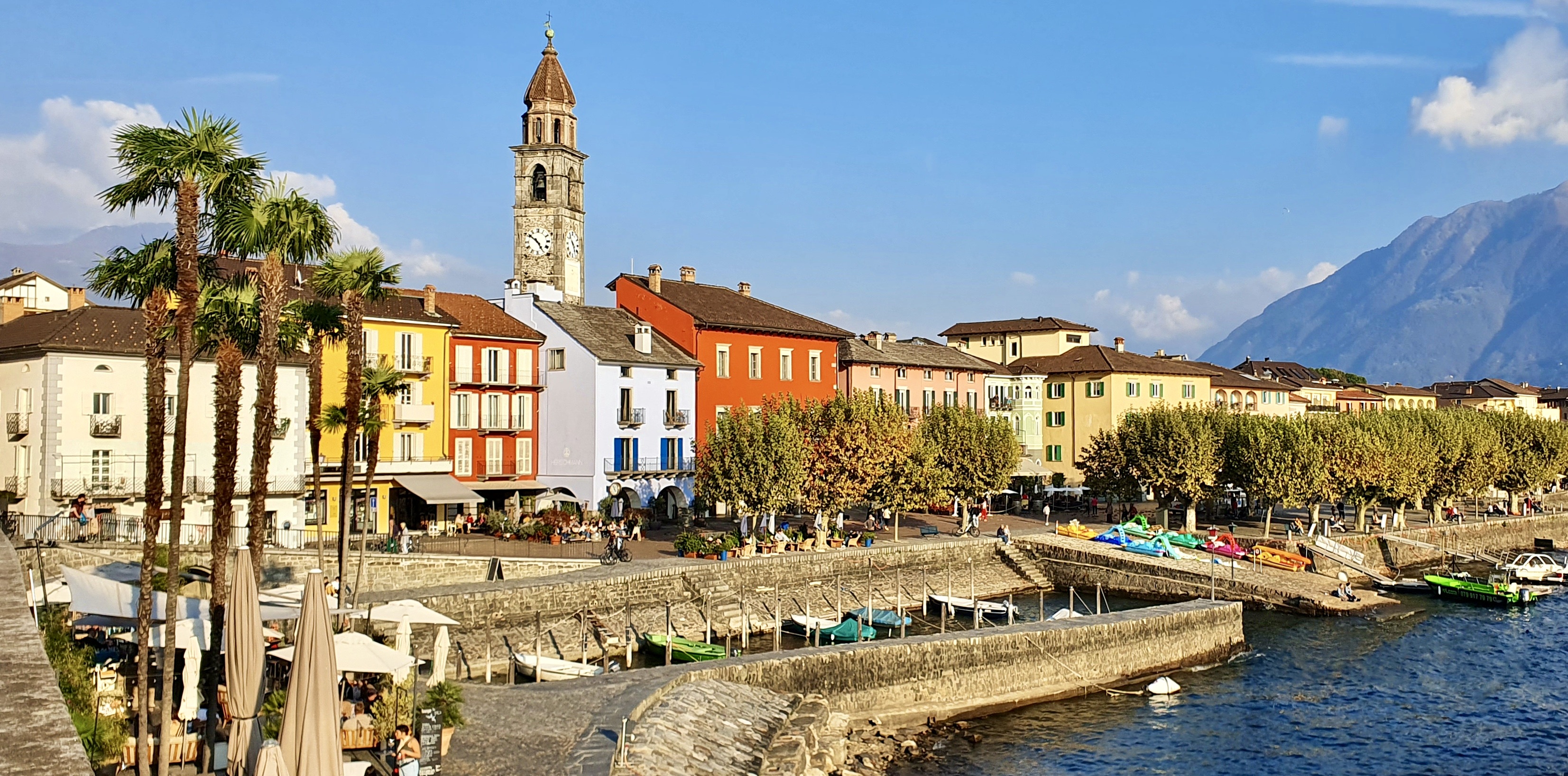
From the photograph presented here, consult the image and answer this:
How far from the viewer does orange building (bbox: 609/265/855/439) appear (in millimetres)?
71625

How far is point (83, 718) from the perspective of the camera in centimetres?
2088

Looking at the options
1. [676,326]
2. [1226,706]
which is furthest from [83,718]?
[676,326]

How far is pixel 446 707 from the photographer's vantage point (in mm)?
23859

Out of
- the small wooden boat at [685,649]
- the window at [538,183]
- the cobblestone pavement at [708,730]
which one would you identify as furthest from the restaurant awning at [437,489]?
the window at [538,183]

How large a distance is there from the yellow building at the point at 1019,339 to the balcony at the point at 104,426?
73.5 metres

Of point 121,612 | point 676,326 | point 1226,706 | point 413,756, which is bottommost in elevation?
point 1226,706

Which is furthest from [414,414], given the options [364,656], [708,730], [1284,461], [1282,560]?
[1284,461]

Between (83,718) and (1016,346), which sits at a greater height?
(1016,346)

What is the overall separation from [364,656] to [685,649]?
15656 millimetres

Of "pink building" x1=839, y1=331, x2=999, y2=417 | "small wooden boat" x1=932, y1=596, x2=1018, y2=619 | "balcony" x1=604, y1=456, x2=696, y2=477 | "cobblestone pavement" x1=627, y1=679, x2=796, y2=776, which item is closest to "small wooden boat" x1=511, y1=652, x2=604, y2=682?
"cobblestone pavement" x1=627, y1=679, x2=796, y2=776

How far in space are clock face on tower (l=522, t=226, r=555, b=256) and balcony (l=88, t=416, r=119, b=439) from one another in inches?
1958

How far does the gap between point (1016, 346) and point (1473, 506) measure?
37.8 metres

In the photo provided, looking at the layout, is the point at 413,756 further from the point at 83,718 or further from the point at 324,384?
the point at 324,384

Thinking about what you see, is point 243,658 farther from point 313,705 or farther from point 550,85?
point 550,85
